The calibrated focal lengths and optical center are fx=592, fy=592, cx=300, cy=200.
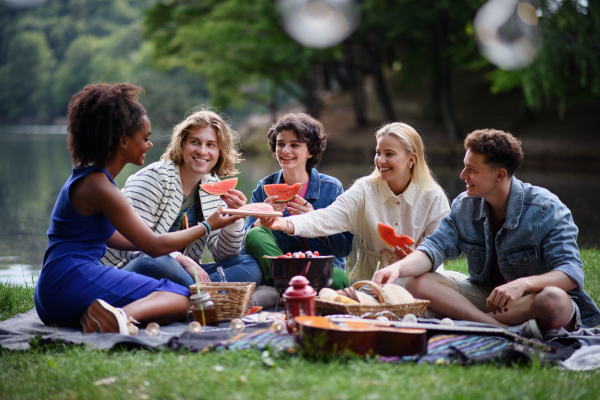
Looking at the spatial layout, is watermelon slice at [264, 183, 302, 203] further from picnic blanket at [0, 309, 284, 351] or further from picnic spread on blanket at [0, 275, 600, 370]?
picnic blanket at [0, 309, 284, 351]

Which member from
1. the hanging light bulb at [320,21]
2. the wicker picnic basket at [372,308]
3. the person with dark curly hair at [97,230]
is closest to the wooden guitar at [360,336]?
the wicker picnic basket at [372,308]

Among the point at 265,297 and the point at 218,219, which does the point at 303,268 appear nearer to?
the point at 218,219

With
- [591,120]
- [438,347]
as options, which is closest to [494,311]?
[438,347]

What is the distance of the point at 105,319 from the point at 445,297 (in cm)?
223

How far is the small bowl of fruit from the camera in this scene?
13.0 ft

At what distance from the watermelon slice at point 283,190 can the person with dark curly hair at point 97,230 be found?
3.76ft

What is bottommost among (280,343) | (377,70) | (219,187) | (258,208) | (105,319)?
(280,343)

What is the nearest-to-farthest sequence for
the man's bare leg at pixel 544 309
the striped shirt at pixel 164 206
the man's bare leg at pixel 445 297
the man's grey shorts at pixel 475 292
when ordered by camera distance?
the man's bare leg at pixel 544 309, the man's bare leg at pixel 445 297, the man's grey shorts at pixel 475 292, the striped shirt at pixel 164 206

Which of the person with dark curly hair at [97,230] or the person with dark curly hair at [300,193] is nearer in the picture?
the person with dark curly hair at [97,230]

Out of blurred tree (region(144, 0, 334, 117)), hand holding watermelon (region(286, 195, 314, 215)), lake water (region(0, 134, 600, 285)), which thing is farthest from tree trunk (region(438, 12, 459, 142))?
hand holding watermelon (region(286, 195, 314, 215))

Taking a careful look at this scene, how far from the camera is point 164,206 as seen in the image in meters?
4.64

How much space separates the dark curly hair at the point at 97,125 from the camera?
3.78 m

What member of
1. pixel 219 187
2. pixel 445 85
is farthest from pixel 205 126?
pixel 445 85

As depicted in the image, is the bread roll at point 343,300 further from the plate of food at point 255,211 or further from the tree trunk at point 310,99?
the tree trunk at point 310,99
